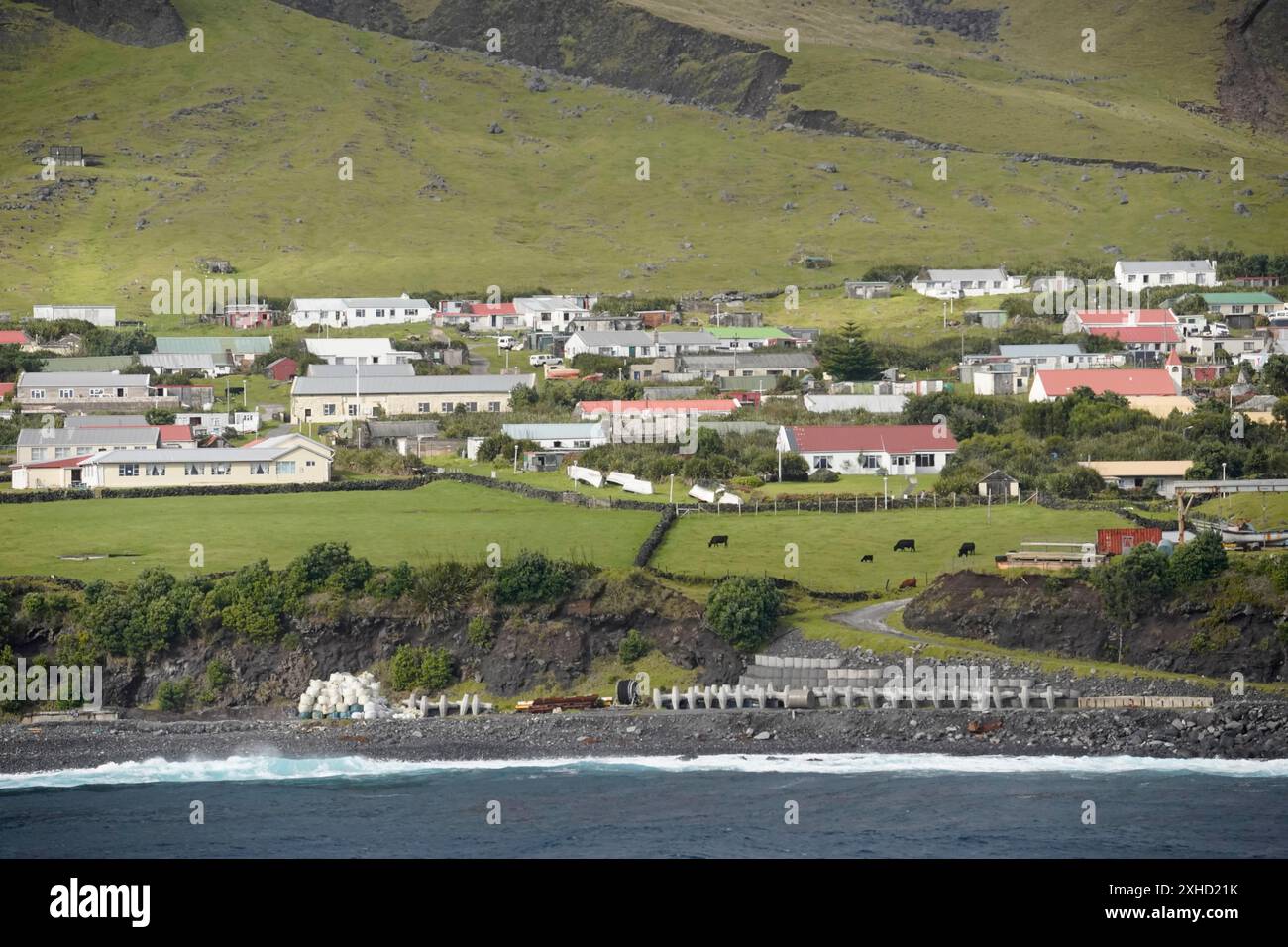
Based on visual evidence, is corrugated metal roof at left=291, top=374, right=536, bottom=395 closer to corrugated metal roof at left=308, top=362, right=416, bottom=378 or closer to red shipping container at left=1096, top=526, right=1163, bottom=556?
corrugated metal roof at left=308, top=362, right=416, bottom=378

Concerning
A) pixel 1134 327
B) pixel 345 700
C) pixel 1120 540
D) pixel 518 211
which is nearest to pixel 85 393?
pixel 345 700

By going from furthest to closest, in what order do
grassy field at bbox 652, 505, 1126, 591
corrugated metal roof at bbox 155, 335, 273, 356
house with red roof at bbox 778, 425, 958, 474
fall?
corrugated metal roof at bbox 155, 335, 273, 356
house with red roof at bbox 778, 425, 958, 474
grassy field at bbox 652, 505, 1126, 591

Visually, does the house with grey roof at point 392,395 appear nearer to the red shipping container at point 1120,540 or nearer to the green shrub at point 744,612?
the green shrub at point 744,612

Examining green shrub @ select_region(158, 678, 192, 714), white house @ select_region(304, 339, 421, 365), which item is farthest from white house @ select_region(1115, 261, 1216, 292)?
green shrub @ select_region(158, 678, 192, 714)

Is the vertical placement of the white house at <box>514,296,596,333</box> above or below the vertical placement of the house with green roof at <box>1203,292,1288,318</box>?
above

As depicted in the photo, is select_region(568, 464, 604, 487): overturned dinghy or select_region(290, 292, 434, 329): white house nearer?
select_region(568, 464, 604, 487): overturned dinghy

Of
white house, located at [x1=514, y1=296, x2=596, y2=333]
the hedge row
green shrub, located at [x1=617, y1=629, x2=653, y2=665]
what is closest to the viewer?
green shrub, located at [x1=617, y1=629, x2=653, y2=665]
